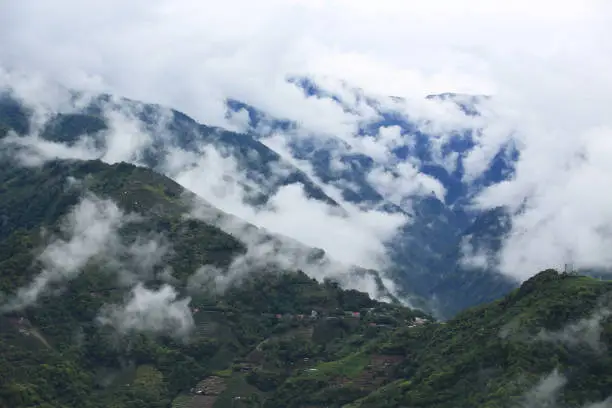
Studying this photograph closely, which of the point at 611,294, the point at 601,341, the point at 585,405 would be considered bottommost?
the point at 585,405

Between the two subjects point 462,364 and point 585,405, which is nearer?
point 585,405

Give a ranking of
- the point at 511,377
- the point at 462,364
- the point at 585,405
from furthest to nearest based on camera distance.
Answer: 1. the point at 462,364
2. the point at 511,377
3. the point at 585,405

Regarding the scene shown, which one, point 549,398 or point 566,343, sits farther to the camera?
point 566,343

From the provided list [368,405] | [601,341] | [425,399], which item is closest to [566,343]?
[601,341]

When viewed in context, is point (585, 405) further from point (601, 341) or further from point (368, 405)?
point (368, 405)

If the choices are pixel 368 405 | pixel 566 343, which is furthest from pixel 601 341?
pixel 368 405

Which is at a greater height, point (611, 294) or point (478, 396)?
point (611, 294)

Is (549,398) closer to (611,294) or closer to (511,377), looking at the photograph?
(511,377)

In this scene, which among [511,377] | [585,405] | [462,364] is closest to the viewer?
[585,405]
